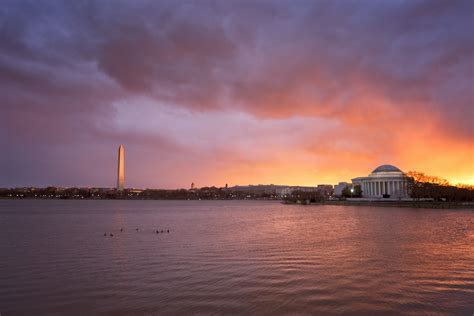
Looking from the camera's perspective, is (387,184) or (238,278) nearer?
(238,278)

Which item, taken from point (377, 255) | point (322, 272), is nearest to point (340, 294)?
point (322, 272)

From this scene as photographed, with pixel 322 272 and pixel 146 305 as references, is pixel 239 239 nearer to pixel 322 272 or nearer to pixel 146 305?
pixel 322 272

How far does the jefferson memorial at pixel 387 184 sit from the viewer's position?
545ft

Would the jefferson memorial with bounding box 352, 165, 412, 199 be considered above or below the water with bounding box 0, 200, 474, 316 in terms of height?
above

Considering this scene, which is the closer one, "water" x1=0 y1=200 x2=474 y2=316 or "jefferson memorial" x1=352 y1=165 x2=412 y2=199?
"water" x1=0 y1=200 x2=474 y2=316

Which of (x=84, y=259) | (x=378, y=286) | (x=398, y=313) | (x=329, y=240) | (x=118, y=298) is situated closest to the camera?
(x=398, y=313)

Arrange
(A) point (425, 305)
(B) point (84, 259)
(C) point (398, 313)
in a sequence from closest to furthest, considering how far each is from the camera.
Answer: (C) point (398, 313), (A) point (425, 305), (B) point (84, 259)

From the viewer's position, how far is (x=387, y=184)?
558ft

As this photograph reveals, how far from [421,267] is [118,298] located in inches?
651

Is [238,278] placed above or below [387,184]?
below

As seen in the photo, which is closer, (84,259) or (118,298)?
(118,298)

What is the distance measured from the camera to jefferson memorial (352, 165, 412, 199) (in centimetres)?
16612

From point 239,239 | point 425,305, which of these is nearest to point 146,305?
point 425,305

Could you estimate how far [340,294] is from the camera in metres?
16.3
